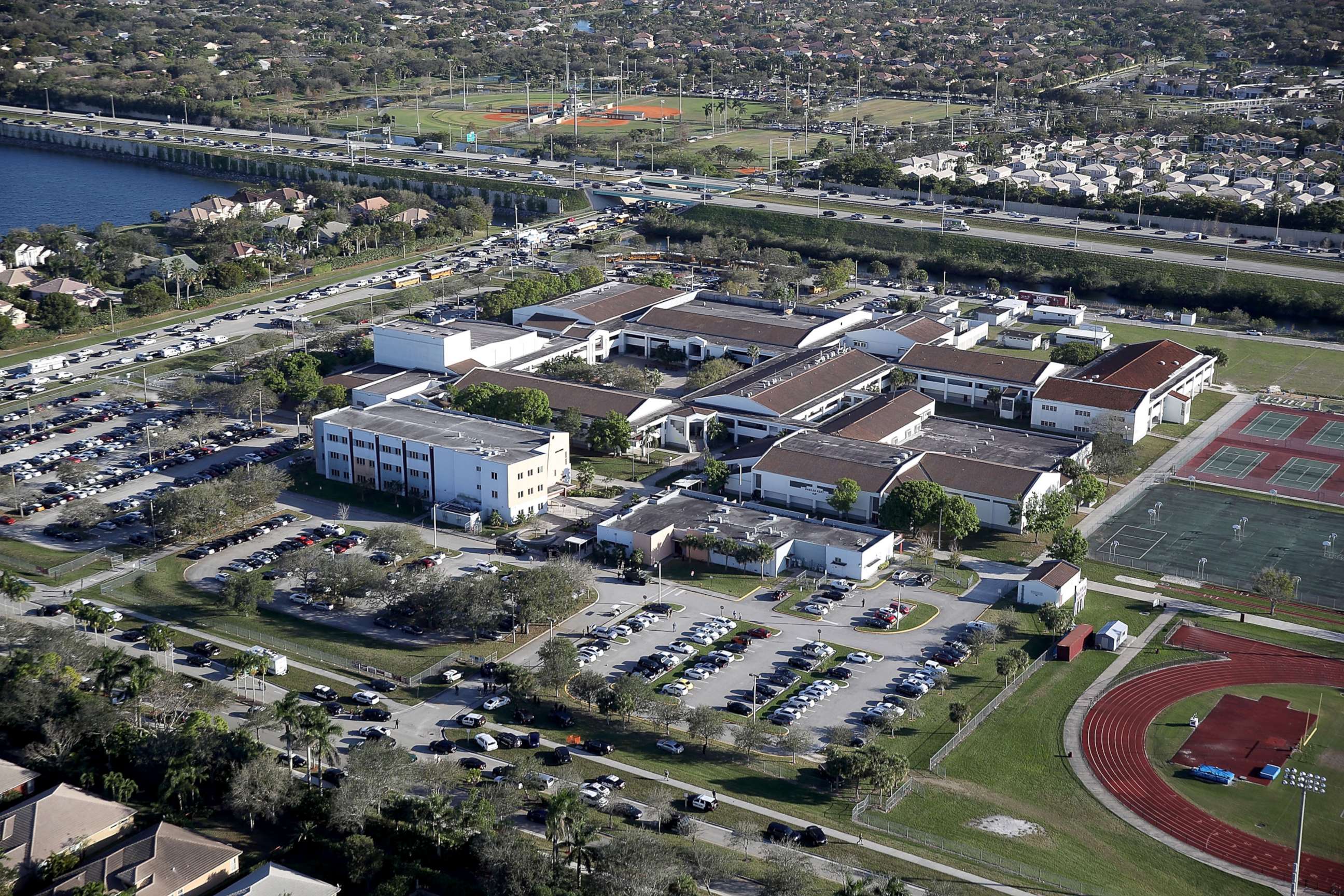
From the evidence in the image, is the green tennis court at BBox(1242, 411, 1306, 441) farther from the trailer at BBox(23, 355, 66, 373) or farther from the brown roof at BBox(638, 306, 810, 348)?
the trailer at BBox(23, 355, 66, 373)

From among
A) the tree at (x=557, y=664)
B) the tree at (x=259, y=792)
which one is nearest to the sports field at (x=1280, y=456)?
the tree at (x=557, y=664)

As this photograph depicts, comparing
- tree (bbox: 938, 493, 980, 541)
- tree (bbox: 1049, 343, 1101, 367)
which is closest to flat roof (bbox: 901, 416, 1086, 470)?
tree (bbox: 938, 493, 980, 541)

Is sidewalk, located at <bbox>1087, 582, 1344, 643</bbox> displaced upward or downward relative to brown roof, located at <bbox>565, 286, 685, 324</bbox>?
downward

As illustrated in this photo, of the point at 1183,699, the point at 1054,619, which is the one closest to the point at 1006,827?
the point at 1183,699

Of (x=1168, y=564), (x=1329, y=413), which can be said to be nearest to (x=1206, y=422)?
(x=1329, y=413)

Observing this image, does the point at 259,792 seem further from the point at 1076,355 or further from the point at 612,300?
A: the point at 1076,355
